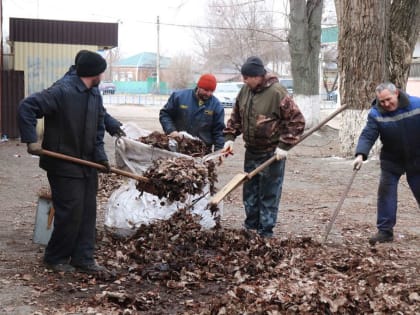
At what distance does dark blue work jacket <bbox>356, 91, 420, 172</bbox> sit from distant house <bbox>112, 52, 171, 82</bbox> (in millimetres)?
89184

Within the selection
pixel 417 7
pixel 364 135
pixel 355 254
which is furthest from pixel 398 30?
pixel 355 254

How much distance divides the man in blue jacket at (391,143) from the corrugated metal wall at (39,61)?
11924 mm

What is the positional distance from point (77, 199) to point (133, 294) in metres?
0.97

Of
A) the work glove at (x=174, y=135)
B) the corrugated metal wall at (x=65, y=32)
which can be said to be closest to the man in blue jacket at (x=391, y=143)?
the work glove at (x=174, y=135)

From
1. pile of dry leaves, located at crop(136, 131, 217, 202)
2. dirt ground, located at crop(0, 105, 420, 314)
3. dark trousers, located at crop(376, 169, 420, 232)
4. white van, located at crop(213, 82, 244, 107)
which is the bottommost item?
dirt ground, located at crop(0, 105, 420, 314)

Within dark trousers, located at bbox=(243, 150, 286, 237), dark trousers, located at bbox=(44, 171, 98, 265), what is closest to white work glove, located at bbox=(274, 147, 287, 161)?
dark trousers, located at bbox=(243, 150, 286, 237)

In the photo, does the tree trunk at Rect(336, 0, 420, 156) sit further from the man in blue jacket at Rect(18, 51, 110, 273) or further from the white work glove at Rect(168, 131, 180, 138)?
the man in blue jacket at Rect(18, 51, 110, 273)

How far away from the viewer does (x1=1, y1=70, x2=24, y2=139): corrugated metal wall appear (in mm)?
16812

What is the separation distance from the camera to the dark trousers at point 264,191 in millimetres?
6992

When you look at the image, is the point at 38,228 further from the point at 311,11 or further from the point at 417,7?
the point at 311,11

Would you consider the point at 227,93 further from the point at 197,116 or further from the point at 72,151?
the point at 72,151

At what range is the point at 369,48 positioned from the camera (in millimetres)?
12852

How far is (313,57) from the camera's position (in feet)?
72.6

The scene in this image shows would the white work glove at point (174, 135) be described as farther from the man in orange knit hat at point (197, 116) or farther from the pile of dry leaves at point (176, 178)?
the pile of dry leaves at point (176, 178)
